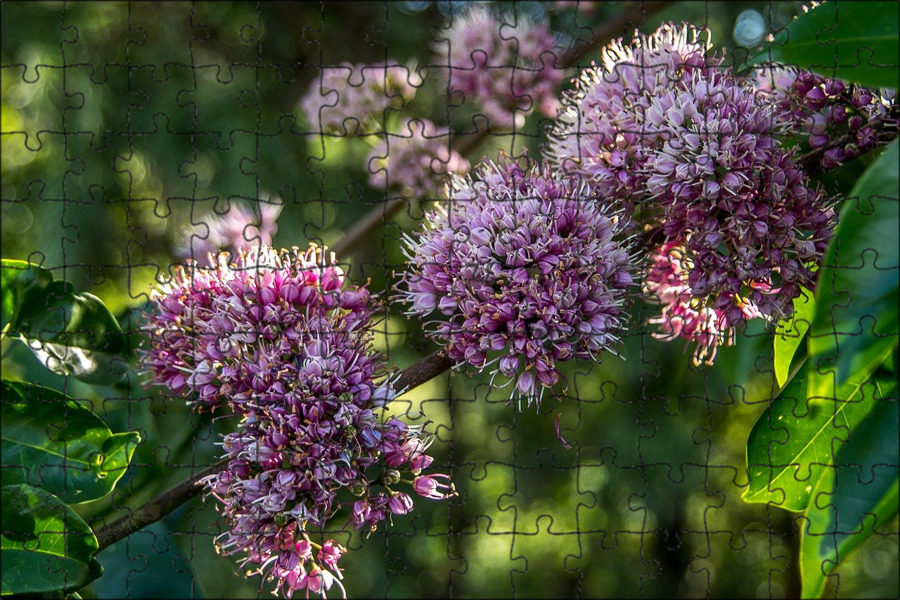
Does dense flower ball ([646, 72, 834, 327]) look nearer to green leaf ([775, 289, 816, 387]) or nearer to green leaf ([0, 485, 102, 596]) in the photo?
green leaf ([775, 289, 816, 387])

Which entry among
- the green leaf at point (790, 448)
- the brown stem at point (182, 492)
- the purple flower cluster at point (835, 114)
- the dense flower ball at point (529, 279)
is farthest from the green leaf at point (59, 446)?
the purple flower cluster at point (835, 114)

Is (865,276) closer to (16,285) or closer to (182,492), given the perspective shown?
(182,492)

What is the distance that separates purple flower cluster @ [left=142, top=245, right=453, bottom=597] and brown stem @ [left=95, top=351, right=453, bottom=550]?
2cm

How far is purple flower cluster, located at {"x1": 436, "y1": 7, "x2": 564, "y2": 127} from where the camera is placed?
1.51 m

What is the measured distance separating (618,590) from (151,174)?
202 cm

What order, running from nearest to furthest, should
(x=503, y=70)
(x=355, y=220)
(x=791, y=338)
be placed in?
(x=791, y=338) → (x=503, y=70) → (x=355, y=220)

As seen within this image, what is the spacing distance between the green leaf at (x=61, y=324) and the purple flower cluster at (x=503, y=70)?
759mm

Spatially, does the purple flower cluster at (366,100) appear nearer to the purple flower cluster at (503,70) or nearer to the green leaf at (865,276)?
the purple flower cluster at (503,70)

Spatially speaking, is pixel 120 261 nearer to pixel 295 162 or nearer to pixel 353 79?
pixel 295 162

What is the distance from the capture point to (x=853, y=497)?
0.72m

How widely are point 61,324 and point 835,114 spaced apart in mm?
821

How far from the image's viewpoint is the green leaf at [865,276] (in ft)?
1.99

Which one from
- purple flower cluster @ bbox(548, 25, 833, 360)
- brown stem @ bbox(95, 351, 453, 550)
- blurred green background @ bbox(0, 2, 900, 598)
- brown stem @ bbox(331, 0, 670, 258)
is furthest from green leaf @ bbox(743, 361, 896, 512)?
blurred green background @ bbox(0, 2, 900, 598)

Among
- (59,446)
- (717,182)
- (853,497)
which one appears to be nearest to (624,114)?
(717,182)
